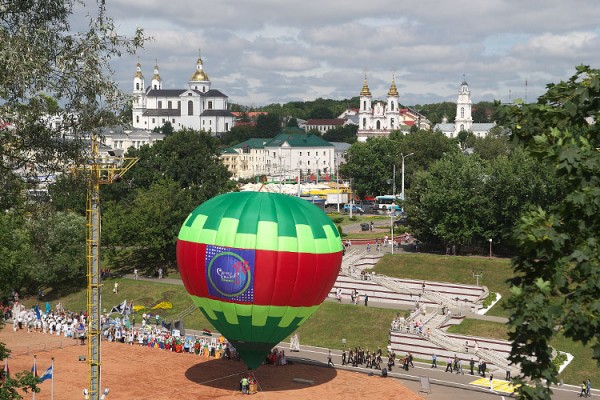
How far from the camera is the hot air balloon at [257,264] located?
129ft

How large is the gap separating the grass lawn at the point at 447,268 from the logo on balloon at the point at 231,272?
26.9m

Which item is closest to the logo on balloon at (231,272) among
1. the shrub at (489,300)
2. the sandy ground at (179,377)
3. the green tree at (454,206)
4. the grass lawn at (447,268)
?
the sandy ground at (179,377)

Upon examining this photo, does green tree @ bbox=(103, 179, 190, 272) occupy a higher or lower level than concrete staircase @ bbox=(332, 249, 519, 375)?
higher

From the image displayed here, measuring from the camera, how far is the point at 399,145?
126875mm

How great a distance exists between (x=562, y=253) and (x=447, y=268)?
160 ft

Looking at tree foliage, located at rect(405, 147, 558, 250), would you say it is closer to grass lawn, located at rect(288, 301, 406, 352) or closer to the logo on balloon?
grass lawn, located at rect(288, 301, 406, 352)

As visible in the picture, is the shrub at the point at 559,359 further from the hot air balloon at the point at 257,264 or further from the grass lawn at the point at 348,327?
the hot air balloon at the point at 257,264

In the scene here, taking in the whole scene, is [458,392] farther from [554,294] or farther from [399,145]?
[399,145]

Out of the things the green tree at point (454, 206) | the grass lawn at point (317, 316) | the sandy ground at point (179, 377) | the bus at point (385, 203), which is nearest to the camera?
the sandy ground at point (179, 377)

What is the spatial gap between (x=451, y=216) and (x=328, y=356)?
23.0 metres

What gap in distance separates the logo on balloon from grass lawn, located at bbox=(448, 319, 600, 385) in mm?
12513

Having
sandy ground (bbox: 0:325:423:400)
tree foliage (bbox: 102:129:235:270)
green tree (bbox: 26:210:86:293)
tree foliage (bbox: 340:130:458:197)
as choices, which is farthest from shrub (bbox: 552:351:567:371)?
tree foliage (bbox: 340:130:458:197)

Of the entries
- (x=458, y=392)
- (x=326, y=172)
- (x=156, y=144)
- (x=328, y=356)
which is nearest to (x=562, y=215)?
(x=458, y=392)

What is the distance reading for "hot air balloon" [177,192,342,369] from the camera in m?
39.2
